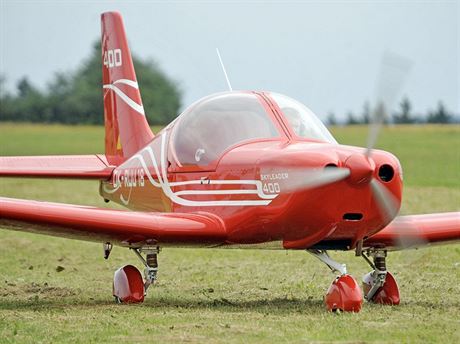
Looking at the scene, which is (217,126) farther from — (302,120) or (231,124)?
(302,120)

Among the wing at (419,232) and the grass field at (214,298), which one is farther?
the wing at (419,232)

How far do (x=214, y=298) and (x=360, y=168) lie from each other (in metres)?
2.93

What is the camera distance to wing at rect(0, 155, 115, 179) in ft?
47.2

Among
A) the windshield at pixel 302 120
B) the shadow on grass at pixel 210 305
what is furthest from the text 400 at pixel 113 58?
the shadow on grass at pixel 210 305

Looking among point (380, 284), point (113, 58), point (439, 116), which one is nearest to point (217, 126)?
point (380, 284)

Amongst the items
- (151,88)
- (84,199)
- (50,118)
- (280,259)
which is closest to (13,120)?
Answer: (50,118)

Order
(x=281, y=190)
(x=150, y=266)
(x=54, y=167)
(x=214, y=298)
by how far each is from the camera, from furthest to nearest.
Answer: (x=54, y=167) → (x=214, y=298) → (x=150, y=266) → (x=281, y=190)

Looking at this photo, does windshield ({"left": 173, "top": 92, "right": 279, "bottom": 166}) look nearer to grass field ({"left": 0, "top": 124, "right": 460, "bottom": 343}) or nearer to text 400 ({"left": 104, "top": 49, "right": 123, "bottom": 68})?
grass field ({"left": 0, "top": 124, "right": 460, "bottom": 343})

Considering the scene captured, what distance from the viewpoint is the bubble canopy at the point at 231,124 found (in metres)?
11.7

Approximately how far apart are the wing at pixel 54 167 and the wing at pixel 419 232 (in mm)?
4261

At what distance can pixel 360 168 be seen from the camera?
33.8 feet

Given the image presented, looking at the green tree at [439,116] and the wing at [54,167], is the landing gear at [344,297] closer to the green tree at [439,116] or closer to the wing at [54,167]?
the wing at [54,167]

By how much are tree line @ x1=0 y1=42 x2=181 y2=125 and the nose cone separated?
72.8m

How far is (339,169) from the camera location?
1040 cm
